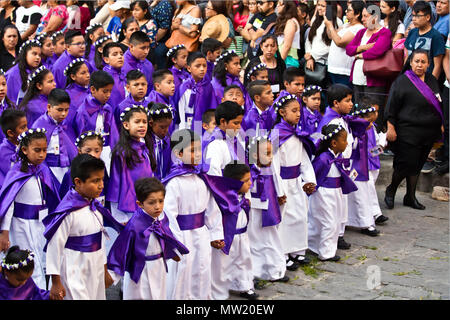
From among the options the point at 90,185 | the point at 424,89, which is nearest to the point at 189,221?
the point at 90,185

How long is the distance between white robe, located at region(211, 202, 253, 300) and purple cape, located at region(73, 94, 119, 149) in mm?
1816

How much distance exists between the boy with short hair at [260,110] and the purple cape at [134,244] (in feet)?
7.83

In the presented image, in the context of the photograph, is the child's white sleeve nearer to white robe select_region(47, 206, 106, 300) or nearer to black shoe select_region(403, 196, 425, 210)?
white robe select_region(47, 206, 106, 300)

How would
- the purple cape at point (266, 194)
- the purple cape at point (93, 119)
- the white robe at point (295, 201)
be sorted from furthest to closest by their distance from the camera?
1. the purple cape at point (93, 119)
2. the white robe at point (295, 201)
3. the purple cape at point (266, 194)

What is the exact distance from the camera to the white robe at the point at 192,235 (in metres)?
5.97

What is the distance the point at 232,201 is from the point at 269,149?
0.75 metres

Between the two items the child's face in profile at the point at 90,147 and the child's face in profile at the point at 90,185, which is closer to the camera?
the child's face in profile at the point at 90,185

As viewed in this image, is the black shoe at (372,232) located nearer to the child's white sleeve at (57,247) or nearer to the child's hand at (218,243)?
the child's hand at (218,243)

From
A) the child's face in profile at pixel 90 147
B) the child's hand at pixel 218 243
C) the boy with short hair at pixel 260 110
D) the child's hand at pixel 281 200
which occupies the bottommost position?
the child's hand at pixel 218 243

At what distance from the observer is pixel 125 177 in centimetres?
655

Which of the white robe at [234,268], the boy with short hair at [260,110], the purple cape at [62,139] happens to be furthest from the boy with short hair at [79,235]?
the boy with short hair at [260,110]

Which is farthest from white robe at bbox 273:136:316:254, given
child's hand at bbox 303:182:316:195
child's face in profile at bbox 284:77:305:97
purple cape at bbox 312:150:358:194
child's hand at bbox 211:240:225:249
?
child's hand at bbox 211:240:225:249

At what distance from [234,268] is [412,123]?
3467 mm

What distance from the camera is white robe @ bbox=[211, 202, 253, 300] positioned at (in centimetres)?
651
